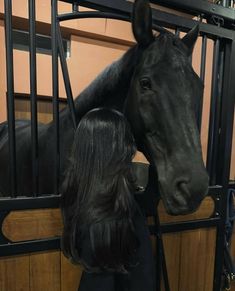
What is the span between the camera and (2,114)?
1.93 m

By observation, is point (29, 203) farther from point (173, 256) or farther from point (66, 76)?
point (173, 256)

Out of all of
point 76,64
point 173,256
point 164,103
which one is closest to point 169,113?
point 164,103

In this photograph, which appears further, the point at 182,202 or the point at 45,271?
the point at 45,271

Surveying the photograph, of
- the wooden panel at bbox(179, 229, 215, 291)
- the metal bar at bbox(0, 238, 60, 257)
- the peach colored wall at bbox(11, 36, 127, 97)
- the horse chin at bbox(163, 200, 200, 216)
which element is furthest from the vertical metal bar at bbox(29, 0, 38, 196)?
the peach colored wall at bbox(11, 36, 127, 97)

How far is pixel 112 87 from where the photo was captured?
79 cm

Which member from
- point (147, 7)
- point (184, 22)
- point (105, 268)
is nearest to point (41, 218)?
point (105, 268)

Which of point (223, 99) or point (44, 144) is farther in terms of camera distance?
point (223, 99)

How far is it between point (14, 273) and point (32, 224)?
15 centimetres

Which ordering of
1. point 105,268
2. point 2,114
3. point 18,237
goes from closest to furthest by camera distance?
point 105,268, point 18,237, point 2,114

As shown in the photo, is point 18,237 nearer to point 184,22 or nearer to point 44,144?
point 44,144

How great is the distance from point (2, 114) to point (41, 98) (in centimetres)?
31

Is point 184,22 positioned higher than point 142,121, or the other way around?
point 184,22

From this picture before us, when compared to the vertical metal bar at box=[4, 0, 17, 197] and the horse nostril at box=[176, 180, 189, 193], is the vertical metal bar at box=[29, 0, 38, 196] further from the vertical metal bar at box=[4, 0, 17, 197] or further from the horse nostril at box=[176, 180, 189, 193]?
the horse nostril at box=[176, 180, 189, 193]

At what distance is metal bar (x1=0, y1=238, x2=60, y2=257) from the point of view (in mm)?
727
